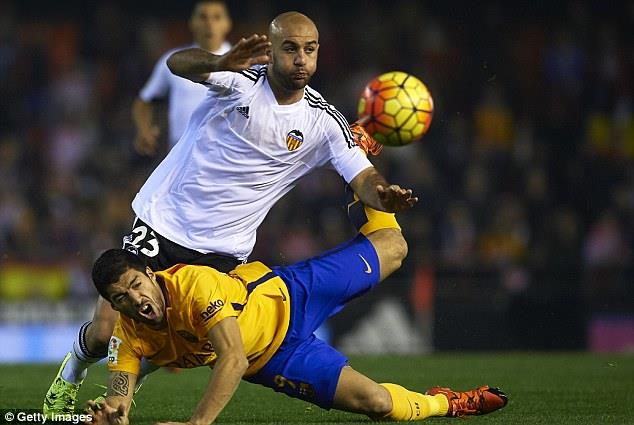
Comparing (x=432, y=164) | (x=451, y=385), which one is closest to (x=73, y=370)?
(x=451, y=385)

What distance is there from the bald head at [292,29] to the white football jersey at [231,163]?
0.27 m

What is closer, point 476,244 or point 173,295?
point 173,295

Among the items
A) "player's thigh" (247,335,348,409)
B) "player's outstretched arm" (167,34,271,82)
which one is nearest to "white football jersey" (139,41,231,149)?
"player's outstretched arm" (167,34,271,82)

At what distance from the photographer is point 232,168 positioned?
6738 mm

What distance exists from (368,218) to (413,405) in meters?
1.15

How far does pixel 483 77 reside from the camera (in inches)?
683

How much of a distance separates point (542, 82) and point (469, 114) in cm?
131

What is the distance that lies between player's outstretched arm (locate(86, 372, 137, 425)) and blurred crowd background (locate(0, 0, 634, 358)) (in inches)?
309

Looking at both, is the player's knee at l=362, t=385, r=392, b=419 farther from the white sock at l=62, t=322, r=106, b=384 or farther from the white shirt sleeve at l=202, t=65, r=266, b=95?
the white shirt sleeve at l=202, t=65, r=266, b=95

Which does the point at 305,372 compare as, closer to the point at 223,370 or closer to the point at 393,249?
the point at 223,370

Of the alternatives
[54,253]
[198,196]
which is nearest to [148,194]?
[198,196]

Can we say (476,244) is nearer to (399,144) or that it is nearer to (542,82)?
(542,82)

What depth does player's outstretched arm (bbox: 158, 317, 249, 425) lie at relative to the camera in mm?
5371

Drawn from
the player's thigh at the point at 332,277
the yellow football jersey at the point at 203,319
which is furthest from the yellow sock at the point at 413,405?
the yellow football jersey at the point at 203,319
